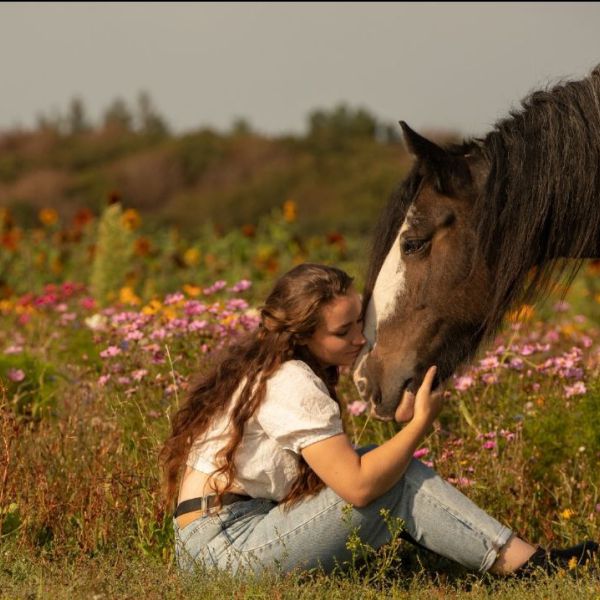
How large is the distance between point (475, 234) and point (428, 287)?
27 centimetres

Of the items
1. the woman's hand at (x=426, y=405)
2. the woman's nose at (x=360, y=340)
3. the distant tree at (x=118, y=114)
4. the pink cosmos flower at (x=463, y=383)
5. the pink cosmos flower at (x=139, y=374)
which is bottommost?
the distant tree at (x=118, y=114)

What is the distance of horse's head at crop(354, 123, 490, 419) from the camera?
417 centimetres

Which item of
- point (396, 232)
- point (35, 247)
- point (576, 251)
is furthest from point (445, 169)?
point (35, 247)

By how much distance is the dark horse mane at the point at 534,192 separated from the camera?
4125 mm

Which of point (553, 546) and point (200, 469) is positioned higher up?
point (200, 469)

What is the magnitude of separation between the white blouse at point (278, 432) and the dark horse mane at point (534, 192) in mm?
690

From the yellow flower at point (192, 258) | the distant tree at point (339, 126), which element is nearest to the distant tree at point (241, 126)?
the distant tree at point (339, 126)

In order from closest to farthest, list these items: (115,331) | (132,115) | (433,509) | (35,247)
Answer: (433,509) < (115,331) < (35,247) < (132,115)

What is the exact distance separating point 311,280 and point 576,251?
3.68 ft

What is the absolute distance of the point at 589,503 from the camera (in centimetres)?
455

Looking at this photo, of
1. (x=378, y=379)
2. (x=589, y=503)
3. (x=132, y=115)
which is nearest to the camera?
(x=378, y=379)

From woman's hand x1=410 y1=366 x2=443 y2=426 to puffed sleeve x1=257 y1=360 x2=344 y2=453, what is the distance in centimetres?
29

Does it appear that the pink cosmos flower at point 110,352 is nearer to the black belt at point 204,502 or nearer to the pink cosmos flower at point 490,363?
the black belt at point 204,502

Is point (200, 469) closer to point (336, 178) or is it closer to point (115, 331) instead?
point (115, 331)
